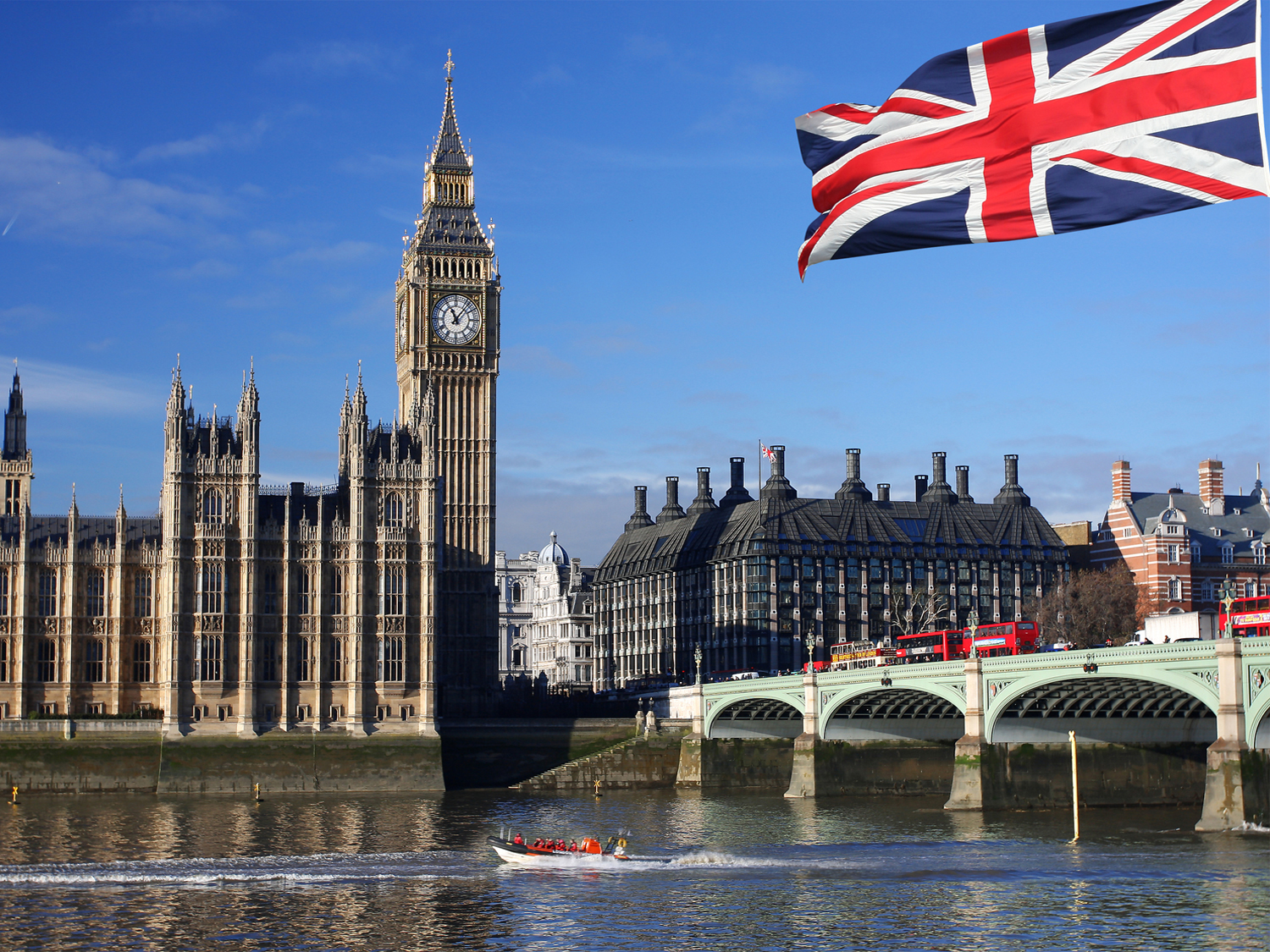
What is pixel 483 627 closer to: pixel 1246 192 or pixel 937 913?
pixel 937 913

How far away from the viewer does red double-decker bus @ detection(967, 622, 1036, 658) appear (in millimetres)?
100062

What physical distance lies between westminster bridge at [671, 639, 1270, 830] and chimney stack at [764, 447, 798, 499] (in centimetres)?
5072

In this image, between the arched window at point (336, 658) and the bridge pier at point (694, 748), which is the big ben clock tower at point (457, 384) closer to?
Result: the arched window at point (336, 658)

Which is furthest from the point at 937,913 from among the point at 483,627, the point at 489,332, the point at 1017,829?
the point at 489,332

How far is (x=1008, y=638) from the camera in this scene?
331 feet

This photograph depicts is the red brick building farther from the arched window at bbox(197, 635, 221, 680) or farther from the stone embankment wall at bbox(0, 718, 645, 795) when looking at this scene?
the arched window at bbox(197, 635, 221, 680)

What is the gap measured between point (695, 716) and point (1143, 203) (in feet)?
362

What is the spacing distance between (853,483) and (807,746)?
8001cm

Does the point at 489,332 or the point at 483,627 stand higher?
the point at 489,332

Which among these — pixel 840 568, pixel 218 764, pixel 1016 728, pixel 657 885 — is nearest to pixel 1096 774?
pixel 1016 728

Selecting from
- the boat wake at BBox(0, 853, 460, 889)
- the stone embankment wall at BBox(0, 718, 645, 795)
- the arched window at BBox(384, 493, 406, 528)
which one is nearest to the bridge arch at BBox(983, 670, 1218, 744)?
the boat wake at BBox(0, 853, 460, 889)

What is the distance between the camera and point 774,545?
177750 millimetres

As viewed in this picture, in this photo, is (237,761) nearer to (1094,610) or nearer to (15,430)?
(15,430)

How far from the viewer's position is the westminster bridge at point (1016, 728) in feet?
262
